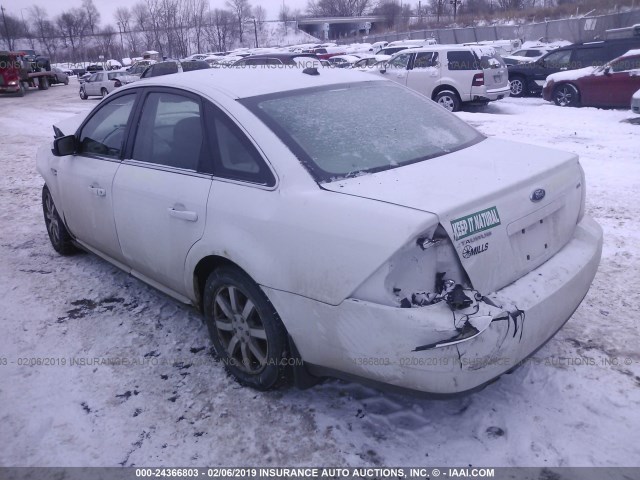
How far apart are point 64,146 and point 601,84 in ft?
41.0

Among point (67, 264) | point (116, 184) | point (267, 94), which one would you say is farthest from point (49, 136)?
point (267, 94)

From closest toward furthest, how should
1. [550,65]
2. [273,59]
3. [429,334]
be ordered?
[429,334], [550,65], [273,59]

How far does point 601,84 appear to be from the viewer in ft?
42.0

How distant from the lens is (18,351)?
11.7ft

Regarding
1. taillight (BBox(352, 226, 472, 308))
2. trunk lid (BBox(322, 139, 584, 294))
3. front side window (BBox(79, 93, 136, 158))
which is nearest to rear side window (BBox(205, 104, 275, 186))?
trunk lid (BBox(322, 139, 584, 294))

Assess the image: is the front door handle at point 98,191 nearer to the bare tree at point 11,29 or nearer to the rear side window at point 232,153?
the rear side window at point 232,153

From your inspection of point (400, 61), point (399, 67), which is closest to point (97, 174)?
point (399, 67)

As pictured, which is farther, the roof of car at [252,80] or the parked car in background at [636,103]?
the parked car in background at [636,103]

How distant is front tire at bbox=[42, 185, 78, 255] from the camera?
497 centimetres

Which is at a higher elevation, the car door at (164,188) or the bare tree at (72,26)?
the bare tree at (72,26)

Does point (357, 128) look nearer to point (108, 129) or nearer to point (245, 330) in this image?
point (245, 330)

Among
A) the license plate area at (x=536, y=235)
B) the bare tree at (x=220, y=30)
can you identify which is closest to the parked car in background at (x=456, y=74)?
the license plate area at (x=536, y=235)

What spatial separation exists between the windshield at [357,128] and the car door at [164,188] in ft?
1.62

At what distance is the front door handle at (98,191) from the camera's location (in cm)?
381
